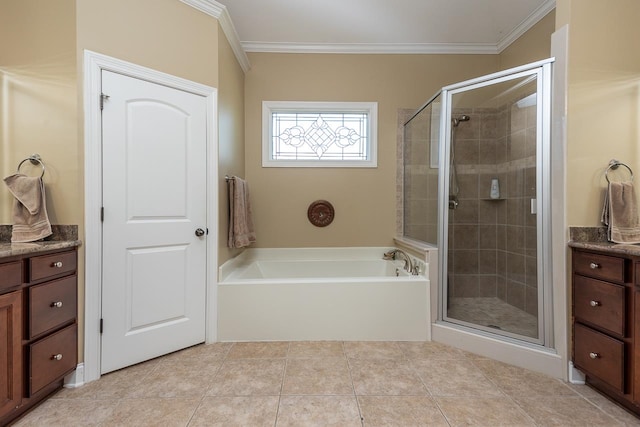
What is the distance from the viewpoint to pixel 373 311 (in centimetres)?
227

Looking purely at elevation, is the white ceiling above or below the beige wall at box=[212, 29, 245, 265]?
above

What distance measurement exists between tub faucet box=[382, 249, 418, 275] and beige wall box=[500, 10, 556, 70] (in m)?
2.12

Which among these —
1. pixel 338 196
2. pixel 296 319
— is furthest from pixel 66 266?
pixel 338 196

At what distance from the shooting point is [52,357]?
153cm

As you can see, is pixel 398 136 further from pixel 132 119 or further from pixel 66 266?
pixel 66 266

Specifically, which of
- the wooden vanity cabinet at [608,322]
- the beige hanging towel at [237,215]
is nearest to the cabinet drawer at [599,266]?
the wooden vanity cabinet at [608,322]

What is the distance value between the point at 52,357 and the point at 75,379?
254mm

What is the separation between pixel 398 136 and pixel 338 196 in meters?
0.92

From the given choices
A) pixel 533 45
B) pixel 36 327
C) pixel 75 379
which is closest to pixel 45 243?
pixel 36 327

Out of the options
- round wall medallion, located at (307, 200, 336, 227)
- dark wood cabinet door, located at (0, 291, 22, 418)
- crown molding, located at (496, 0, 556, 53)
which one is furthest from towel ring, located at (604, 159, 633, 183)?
dark wood cabinet door, located at (0, 291, 22, 418)

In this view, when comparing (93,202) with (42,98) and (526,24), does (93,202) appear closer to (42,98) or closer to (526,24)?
(42,98)

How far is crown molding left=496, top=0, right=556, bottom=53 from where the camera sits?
2.49 meters

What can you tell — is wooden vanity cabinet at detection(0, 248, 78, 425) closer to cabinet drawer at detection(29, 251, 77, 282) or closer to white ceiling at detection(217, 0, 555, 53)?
cabinet drawer at detection(29, 251, 77, 282)

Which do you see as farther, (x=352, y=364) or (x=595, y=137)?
(x=352, y=364)
